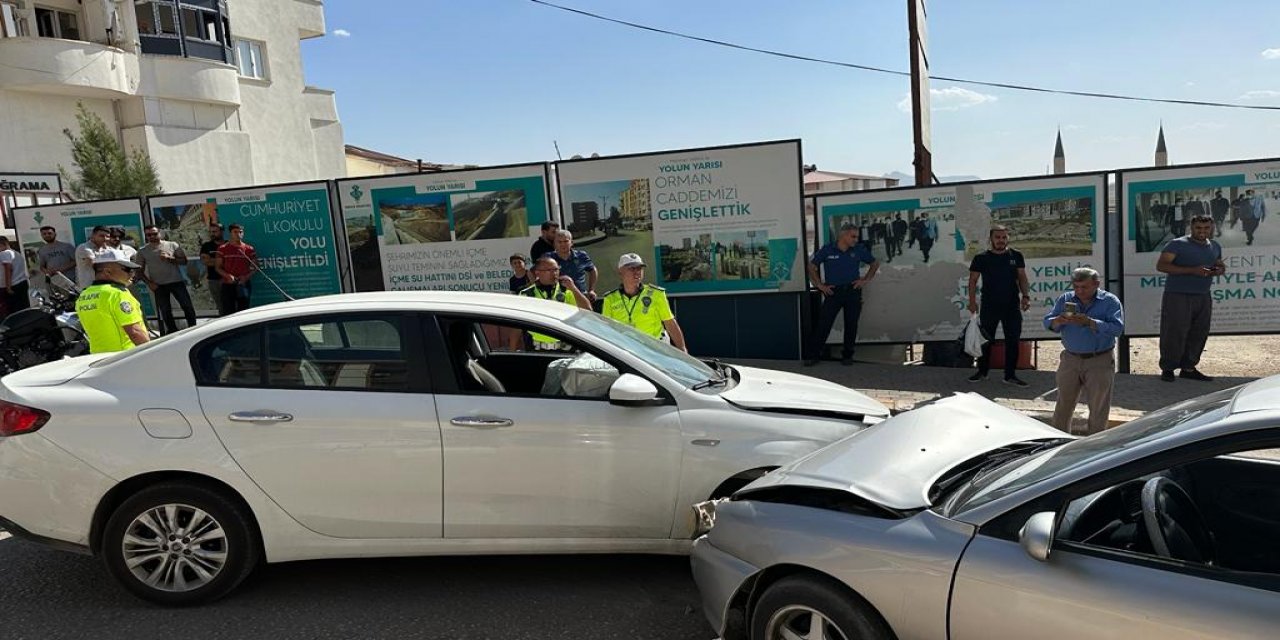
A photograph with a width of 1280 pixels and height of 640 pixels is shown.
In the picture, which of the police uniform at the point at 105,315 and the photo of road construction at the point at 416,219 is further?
the photo of road construction at the point at 416,219

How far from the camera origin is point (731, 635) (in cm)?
302

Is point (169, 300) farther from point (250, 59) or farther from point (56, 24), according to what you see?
point (250, 59)

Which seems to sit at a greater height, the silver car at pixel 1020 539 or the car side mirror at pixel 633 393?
the car side mirror at pixel 633 393

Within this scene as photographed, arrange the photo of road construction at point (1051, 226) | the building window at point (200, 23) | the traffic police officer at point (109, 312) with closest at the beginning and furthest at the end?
1. the traffic police officer at point (109, 312)
2. the photo of road construction at point (1051, 226)
3. the building window at point (200, 23)

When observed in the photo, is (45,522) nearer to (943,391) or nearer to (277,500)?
(277,500)

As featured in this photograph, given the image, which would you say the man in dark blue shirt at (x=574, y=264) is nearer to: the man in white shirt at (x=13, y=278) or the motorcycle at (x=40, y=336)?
the motorcycle at (x=40, y=336)

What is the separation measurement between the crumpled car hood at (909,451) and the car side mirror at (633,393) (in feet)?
2.25

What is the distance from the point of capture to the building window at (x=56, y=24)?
98.5ft

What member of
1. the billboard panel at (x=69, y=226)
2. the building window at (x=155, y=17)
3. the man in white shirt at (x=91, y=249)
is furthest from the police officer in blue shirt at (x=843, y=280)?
Result: the building window at (x=155, y=17)

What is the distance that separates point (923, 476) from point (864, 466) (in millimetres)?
218

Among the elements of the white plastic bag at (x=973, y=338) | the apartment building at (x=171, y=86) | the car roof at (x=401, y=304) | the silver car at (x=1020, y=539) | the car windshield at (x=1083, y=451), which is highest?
the apartment building at (x=171, y=86)

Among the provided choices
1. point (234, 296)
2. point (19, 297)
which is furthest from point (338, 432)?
point (19, 297)

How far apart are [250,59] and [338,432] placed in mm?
38726

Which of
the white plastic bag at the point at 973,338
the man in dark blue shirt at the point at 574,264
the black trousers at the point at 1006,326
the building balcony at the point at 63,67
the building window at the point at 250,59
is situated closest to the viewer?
the man in dark blue shirt at the point at 574,264
